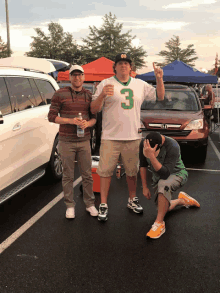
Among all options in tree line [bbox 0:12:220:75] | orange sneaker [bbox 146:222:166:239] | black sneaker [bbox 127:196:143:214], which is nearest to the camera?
orange sneaker [bbox 146:222:166:239]

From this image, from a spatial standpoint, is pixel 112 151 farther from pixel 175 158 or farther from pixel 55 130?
pixel 55 130

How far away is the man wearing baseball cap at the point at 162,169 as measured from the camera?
Answer: 3.44 m

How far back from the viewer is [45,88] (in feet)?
16.8

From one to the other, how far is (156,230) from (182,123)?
369 centimetres

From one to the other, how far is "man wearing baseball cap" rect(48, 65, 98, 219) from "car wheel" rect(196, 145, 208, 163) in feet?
12.4

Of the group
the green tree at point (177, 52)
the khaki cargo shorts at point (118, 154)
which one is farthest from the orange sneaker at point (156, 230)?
the green tree at point (177, 52)

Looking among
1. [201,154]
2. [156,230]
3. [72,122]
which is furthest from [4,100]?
[201,154]

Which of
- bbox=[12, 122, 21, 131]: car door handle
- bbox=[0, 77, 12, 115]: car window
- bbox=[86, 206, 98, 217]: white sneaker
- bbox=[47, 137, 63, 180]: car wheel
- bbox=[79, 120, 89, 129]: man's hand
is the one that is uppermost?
bbox=[0, 77, 12, 115]: car window

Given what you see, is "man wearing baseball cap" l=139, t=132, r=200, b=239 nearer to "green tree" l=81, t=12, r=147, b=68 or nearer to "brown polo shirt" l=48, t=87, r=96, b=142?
"brown polo shirt" l=48, t=87, r=96, b=142

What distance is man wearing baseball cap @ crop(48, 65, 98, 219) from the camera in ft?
12.0

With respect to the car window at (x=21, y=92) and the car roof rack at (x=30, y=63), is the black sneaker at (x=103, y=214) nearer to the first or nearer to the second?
the car window at (x=21, y=92)

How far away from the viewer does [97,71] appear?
1141 cm

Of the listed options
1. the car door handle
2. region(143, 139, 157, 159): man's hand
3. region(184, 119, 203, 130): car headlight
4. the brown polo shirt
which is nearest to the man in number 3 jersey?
the brown polo shirt

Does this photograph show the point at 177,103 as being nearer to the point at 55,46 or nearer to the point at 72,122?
the point at 72,122
